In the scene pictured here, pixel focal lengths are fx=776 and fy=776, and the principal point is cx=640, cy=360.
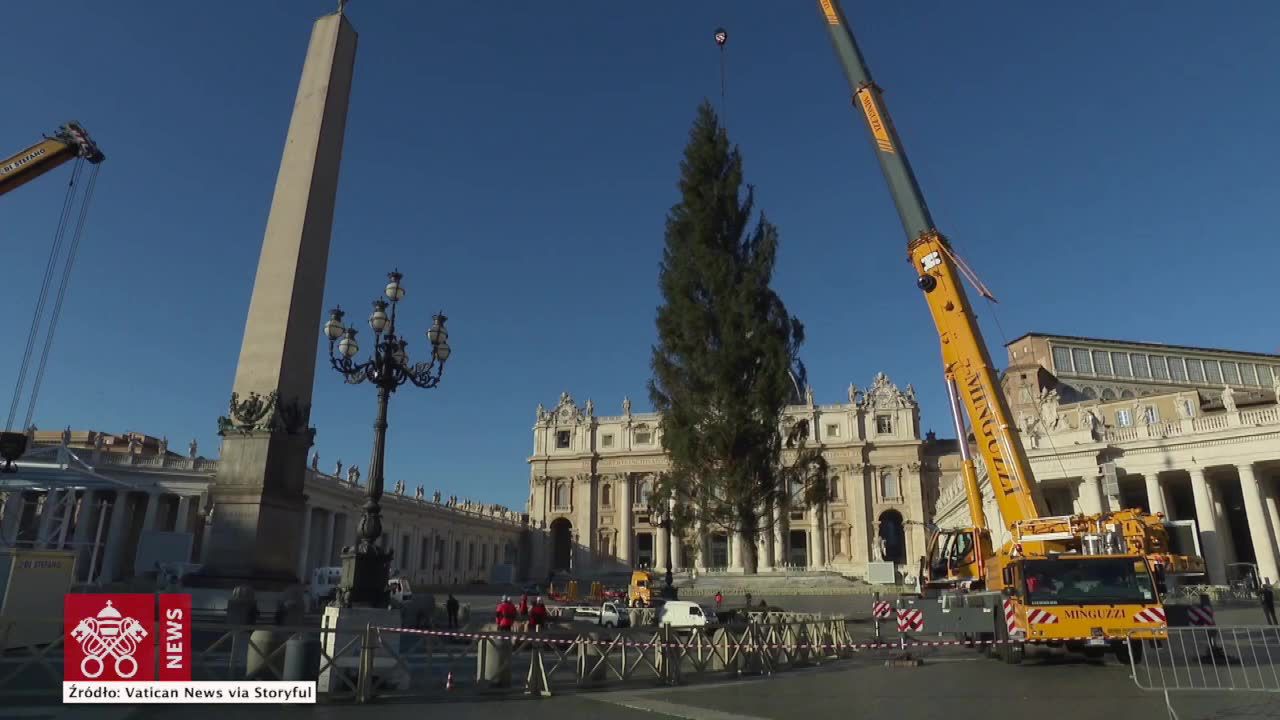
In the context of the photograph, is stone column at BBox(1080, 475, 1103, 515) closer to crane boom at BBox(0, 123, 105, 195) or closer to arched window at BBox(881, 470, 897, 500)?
crane boom at BBox(0, 123, 105, 195)

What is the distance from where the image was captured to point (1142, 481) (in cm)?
3672

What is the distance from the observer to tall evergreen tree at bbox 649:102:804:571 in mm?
28844

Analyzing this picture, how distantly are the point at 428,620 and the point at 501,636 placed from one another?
42.4 ft

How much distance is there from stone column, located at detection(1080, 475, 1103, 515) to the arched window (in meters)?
48.9

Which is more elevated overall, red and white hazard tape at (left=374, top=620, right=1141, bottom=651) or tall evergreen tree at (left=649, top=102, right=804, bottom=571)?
tall evergreen tree at (left=649, top=102, right=804, bottom=571)

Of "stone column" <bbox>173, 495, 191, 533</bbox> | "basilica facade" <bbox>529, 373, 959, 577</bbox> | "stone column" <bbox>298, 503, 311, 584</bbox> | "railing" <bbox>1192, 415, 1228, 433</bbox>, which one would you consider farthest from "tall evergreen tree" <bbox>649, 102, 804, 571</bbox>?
"basilica facade" <bbox>529, 373, 959, 577</bbox>

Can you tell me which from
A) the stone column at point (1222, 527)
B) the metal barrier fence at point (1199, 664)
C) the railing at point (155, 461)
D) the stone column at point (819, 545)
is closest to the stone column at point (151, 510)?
the railing at point (155, 461)

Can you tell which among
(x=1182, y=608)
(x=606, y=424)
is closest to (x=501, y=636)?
(x=1182, y=608)

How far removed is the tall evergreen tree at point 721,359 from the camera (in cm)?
2884

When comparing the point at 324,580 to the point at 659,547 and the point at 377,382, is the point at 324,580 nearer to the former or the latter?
Answer: the point at 377,382

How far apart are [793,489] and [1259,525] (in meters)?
46.8

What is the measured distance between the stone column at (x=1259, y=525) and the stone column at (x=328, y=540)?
4717 centimetres

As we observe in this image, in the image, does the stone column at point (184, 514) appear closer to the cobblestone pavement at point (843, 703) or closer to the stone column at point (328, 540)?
the stone column at point (328, 540)

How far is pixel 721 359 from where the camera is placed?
2942 centimetres
